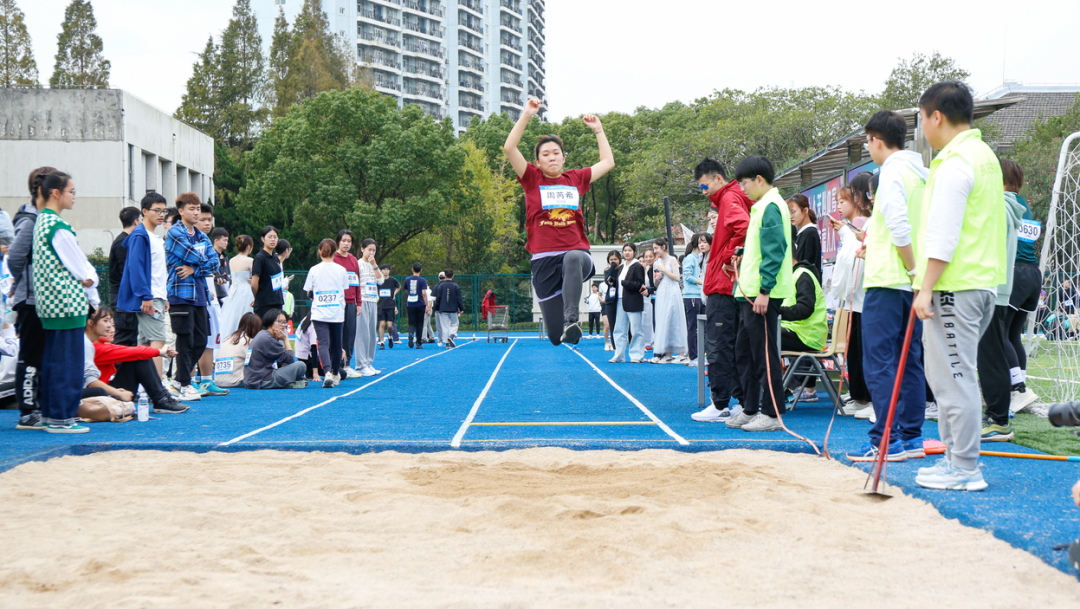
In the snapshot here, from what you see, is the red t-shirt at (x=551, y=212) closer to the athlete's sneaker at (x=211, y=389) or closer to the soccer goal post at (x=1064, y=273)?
the soccer goal post at (x=1064, y=273)

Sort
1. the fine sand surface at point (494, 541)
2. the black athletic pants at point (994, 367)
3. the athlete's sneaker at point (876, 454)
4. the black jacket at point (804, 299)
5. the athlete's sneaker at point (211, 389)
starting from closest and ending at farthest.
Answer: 1. the fine sand surface at point (494, 541)
2. the athlete's sneaker at point (876, 454)
3. the black athletic pants at point (994, 367)
4. the black jacket at point (804, 299)
5. the athlete's sneaker at point (211, 389)

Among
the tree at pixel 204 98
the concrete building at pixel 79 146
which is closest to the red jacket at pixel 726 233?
the concrete building at pixel 79 146

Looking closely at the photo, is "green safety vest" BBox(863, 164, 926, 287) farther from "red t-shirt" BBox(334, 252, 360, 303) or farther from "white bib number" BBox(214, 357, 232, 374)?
"white bib number" BBox(214, 357, 232, 374)

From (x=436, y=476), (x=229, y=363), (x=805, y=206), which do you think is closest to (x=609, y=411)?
(x=805, y=206)

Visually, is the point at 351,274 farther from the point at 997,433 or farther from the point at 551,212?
the point at 997,433

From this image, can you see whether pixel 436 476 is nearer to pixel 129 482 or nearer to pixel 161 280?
pixel 129 482

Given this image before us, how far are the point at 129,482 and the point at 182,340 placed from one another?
3964 mm

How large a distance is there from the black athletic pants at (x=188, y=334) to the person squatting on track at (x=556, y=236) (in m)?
3.83

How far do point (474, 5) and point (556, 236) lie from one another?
8956 centimetres

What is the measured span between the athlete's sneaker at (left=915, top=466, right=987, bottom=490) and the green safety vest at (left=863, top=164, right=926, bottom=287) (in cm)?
112

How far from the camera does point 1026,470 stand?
4.29 meters

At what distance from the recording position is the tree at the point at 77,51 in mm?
44688

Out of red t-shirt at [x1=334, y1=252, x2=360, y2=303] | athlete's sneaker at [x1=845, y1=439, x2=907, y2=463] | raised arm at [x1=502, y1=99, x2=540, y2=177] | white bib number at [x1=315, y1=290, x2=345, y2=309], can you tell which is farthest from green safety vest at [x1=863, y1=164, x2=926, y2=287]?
Answer: red t-shirt at [x1=334, y1=252, x2=360, y2=303]

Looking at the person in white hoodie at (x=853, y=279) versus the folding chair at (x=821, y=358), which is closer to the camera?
the person in white hoodie at (x=853, y=279)
